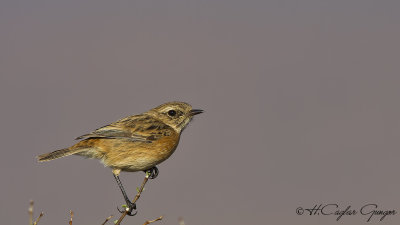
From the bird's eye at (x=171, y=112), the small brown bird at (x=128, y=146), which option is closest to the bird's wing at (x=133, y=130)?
the small brown bird at (x=128, y=146)

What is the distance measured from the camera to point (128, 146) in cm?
650

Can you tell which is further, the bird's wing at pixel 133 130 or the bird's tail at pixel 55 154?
the bird's wing at pixel 133 130

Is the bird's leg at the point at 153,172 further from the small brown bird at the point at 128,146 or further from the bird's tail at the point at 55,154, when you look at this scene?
the bird's tail at the point at 55,154

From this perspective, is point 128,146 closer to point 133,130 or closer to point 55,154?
point 133,130

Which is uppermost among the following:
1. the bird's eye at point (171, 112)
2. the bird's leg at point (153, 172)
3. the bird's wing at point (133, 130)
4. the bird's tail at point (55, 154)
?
the bird's eye at point (171, 112)

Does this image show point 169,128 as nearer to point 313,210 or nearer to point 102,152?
point 102,152

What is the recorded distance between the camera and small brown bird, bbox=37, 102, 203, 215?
20.9 ft

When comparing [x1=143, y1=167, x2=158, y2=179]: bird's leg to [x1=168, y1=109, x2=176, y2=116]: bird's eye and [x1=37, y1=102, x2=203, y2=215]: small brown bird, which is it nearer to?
[x1=37, y1=102, x2=203, y2=215]: small brown bird

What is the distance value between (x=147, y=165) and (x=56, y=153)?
1093 mm

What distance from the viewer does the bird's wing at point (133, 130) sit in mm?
6500

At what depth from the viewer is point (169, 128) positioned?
22.8 ft

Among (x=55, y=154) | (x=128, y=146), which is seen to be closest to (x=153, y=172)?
(x=128, y=146)

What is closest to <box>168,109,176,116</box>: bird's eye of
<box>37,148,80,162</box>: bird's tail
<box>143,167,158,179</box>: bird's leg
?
<box>143,167,158,179</box>: bird's leg

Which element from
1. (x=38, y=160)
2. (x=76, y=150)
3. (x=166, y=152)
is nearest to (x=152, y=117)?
(x=166, y=152)
